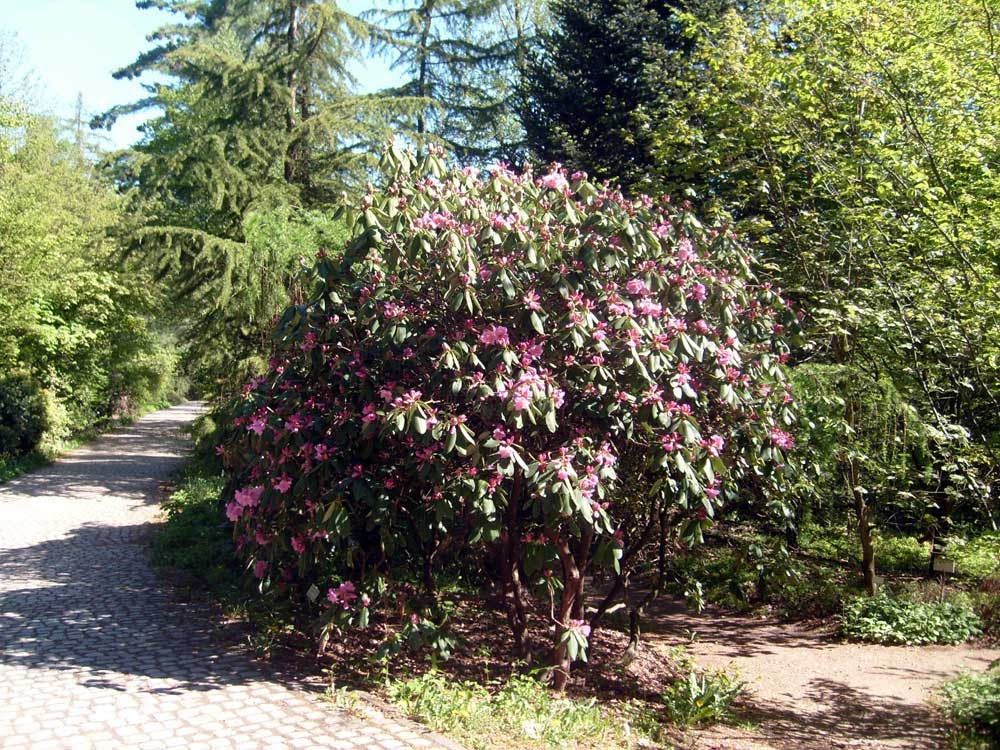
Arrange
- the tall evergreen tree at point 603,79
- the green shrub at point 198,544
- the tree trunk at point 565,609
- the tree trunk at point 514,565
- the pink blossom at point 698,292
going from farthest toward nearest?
the tall evergreen tree at point 603,79
the green shrub at point 198,544
the tree trunk at point 565,609
the pink blossom at point 698,292
the tree trunk at point 514,565

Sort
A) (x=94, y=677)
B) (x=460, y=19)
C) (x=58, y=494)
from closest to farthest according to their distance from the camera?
(x=94, y=677)
(x=58, y=494)
(x=460, y=19)

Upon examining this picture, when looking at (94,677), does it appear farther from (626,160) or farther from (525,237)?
(626,160)

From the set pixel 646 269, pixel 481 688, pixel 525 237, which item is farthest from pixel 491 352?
pixel 481 688

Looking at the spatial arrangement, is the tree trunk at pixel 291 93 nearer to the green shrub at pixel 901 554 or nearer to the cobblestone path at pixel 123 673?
the cobblestone path at pixel 123 673

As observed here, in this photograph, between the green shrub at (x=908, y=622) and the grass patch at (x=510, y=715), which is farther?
the green shrub at (x=908, y=622)

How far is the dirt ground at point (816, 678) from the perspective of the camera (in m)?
5.64

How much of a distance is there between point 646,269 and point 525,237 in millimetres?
866

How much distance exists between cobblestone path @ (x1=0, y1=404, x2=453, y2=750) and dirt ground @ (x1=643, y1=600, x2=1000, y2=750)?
274cm

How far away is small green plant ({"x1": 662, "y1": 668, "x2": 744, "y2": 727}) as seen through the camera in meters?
5.66

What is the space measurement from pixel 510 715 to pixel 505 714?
0.03 metres

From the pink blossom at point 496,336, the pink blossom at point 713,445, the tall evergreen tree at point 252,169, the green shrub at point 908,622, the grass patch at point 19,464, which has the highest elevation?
the tall evergreen tree at point 252,169

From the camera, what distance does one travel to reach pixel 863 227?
7059 mm

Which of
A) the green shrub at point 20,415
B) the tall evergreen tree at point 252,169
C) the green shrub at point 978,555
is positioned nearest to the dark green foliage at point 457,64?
the tall evergreen tree at point 252,169

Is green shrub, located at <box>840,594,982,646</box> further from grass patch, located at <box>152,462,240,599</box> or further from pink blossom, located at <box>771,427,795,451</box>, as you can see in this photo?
grass patch, located at <box>152,462,240,599</box>
